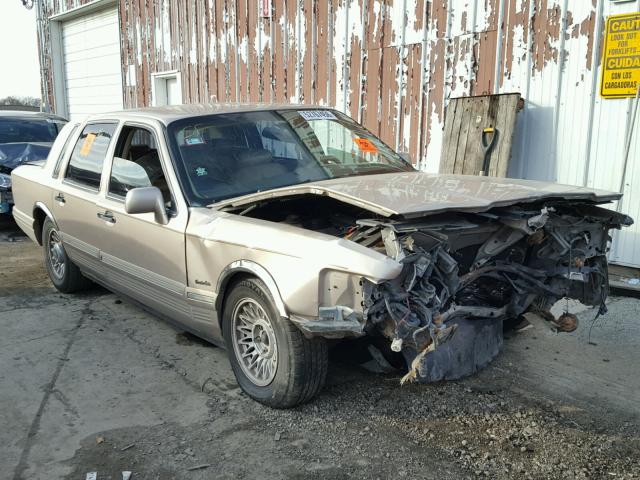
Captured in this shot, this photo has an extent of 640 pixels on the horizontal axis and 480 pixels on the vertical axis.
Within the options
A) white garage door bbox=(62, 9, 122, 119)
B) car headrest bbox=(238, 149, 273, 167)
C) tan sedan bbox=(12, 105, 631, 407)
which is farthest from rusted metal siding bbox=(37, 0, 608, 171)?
car headrest bbox=(238, 149, 273, 167)

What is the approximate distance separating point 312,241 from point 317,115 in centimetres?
192

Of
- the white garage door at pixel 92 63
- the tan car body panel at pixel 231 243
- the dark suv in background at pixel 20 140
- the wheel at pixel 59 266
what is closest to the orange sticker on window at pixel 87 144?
the tan car body panel at pixel 231 243

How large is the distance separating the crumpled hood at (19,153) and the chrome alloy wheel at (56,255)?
4.02 meters

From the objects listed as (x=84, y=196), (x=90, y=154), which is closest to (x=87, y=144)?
(x=90, y=154)

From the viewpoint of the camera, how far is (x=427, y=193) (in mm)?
3211

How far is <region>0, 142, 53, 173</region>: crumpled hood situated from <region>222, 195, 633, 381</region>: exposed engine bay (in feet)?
23.5

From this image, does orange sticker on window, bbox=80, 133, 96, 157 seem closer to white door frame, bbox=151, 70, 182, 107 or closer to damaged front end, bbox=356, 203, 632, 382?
damaged front end, bbox=356, 203, 632, 382

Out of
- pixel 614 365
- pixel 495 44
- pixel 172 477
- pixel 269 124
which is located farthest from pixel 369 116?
pixel 172 477

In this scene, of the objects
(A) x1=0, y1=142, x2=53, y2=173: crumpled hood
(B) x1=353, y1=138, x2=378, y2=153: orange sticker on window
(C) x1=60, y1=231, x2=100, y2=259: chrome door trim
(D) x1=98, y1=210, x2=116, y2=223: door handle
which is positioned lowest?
(C) x1=60, y1=231, x2=100, y2=259: chrome door trim

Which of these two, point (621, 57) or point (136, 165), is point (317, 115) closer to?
point (136, 165)

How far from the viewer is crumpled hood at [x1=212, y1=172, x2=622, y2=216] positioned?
290cm

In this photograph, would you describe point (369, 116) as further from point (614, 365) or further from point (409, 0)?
point (614, 365)

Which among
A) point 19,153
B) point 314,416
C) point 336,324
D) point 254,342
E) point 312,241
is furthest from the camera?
point 19,153

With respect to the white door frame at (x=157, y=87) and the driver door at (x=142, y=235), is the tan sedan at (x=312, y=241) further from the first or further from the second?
the white door frame at (x=157, y=87)
